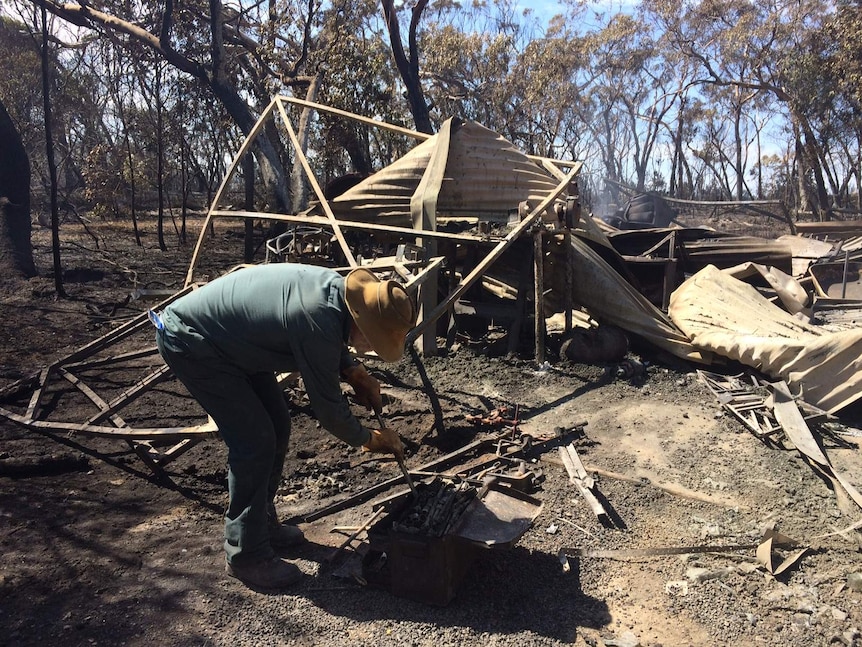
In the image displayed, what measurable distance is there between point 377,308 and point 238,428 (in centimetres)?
101

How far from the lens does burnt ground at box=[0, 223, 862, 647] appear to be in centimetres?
292

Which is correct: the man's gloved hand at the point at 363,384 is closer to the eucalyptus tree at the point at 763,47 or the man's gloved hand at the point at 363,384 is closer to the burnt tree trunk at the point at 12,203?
the burnt tree trunk at the point at 12,203

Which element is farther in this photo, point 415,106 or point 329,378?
point 415,106

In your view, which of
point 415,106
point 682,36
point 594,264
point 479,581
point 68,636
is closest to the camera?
point 68,636

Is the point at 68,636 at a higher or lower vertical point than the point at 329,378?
lower

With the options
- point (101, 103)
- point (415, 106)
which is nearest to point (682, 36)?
point (415, 106)

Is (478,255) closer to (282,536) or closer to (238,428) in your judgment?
(282,536)

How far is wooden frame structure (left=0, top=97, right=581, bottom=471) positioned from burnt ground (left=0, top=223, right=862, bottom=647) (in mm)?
260

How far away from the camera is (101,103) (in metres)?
23.5

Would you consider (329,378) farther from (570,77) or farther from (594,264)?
(570,77)

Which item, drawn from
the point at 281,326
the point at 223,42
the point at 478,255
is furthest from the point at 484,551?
the point at 223,42

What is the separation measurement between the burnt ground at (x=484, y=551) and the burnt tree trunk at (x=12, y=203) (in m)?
6.23

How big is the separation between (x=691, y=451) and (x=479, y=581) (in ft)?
7.52

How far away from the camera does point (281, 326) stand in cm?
288
